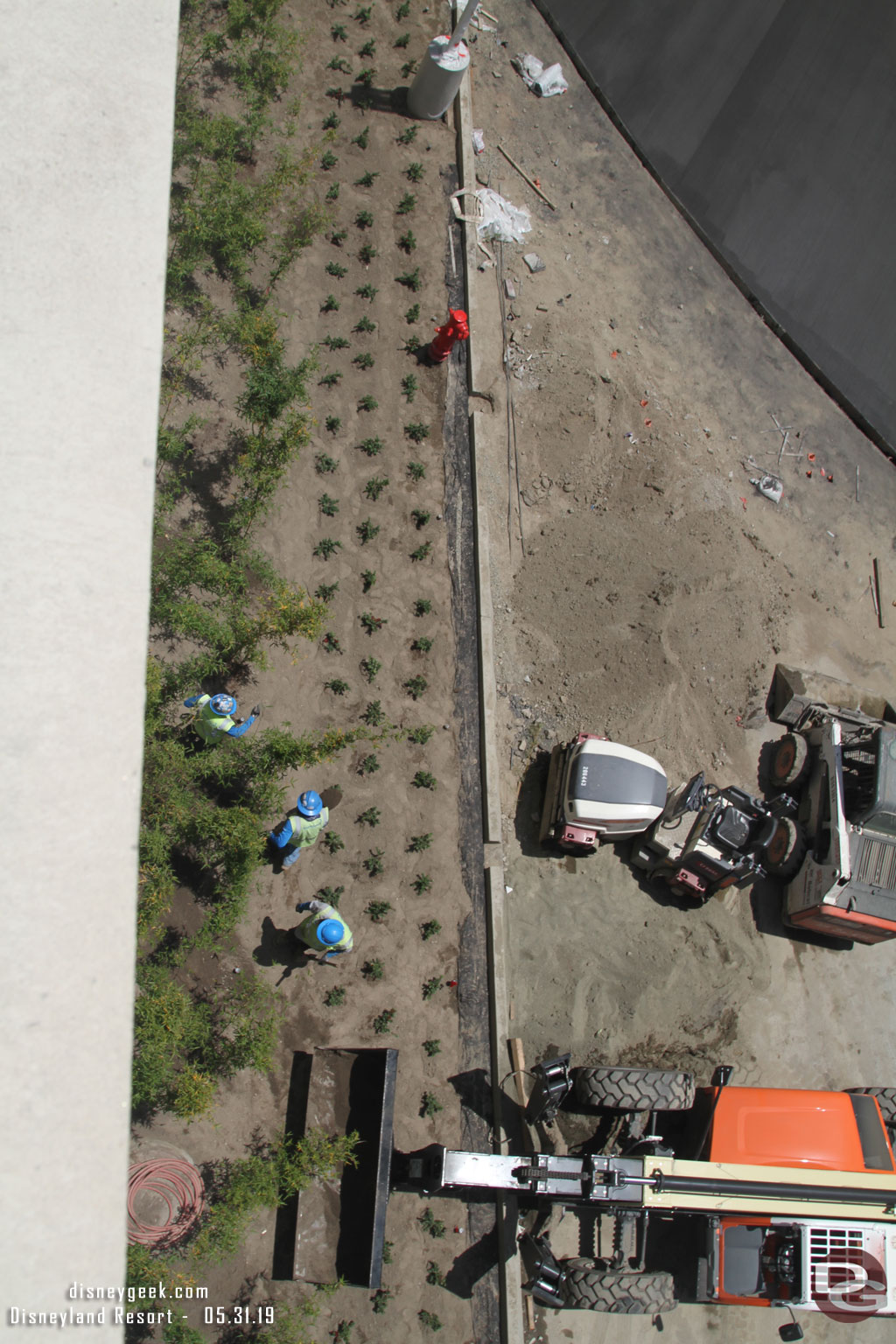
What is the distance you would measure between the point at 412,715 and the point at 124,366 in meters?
5.61

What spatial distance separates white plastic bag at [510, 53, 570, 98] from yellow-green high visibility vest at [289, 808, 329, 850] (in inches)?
450

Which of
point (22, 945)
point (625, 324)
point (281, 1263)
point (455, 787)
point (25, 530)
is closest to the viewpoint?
point (22, 945)

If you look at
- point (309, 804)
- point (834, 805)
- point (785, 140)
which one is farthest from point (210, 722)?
point (785, 140)

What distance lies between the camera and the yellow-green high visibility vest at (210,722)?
8.43 metres

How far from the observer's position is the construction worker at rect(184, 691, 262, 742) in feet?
27.2

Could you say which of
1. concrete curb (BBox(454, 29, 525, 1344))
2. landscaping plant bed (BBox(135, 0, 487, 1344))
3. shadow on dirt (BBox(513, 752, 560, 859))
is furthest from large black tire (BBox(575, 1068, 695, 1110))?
shadow on dirt (BBox(513, 752, 560, 859))

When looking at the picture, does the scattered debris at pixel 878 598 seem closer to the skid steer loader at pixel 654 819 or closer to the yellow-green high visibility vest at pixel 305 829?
the skid steer loader at pixel 654 819

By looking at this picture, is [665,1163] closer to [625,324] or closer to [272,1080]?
[272,1080]

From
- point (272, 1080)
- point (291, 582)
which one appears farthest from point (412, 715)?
point (272, 1080)

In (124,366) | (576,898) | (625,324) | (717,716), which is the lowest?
(576,898)

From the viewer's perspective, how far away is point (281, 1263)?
791cm

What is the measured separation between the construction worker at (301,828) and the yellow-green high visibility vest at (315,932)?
2.41ft

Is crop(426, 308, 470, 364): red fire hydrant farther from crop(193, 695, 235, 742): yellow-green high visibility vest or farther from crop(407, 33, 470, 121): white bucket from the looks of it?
crop(193, 695, 235, 742): yellow-green high visibility vest

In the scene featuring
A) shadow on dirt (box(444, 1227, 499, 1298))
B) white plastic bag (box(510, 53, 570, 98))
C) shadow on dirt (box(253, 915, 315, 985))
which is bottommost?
shadow on dirt (box(444, 1227, 499, 1298))
